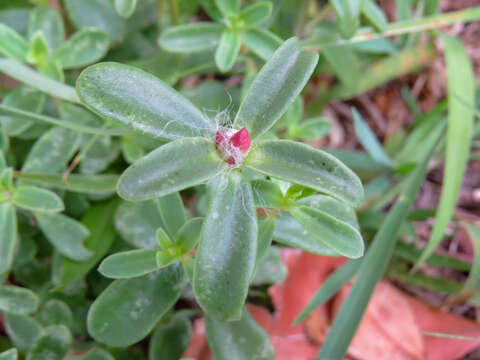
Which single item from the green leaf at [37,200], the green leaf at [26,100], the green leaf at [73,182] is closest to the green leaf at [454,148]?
the green leaf at [73,182]

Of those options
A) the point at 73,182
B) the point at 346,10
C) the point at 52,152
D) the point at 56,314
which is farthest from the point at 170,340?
the point at 346,10

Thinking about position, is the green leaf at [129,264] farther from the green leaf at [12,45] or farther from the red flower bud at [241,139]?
the green leaf at [12,45]

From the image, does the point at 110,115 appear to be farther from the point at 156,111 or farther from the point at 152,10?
the point at 152,10

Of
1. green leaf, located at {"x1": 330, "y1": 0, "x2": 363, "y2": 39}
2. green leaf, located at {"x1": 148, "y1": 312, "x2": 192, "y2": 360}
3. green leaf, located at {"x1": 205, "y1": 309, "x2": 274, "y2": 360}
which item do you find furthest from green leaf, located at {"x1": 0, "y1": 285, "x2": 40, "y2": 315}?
green leaf, located at {"x1": 330, "y1": 0, "x2": 363, "y2": 39}

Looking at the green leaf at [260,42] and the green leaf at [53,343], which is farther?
the green leaf at [260,42]

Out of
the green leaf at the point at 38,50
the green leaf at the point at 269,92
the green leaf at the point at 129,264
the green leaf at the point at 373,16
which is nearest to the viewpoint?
the green leaf at the point at 269,92

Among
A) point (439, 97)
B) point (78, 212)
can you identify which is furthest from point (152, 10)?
point (439, 97)
